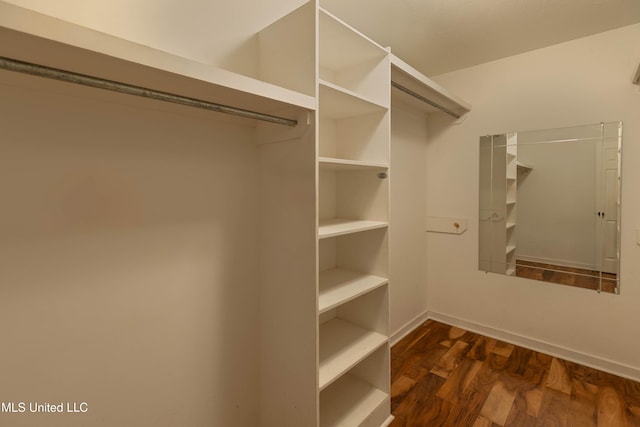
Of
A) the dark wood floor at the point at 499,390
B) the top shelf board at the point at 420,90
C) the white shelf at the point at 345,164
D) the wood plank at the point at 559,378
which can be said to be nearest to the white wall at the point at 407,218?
the top shelf board at the point at 420,90

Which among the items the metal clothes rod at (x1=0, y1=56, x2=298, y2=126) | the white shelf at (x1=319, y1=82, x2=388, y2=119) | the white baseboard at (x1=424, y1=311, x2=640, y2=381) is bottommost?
the white baseboard at (x1=424, y1=311, x2=640, y2=381)

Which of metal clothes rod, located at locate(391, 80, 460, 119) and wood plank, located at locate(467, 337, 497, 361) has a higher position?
metal clothes rod, located at locate(391, 80, 460, 119)

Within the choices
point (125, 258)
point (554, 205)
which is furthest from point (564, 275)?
point (125, 258)

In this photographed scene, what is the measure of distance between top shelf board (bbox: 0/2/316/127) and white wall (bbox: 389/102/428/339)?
5.34 feet

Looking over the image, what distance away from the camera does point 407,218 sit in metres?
2.63

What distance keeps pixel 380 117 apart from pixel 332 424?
5.52 feet

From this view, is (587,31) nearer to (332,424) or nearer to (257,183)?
(257,183)

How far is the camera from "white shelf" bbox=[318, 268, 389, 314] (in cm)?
134

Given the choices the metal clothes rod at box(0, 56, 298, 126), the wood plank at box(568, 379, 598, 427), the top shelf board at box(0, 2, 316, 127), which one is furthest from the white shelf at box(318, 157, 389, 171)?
the wood plank at box(568, 379, 598, 427)

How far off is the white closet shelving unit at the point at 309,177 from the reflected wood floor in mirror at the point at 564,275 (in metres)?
1.57

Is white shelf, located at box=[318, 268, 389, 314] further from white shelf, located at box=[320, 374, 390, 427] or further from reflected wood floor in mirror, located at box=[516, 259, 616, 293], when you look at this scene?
reflected wood floor in mirror, located at box=[516, 259, 616, 293]

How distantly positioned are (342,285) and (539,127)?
211cm

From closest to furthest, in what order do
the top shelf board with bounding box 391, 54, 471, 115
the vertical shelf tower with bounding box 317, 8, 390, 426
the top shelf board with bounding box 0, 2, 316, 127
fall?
the top shelf board with bounding box 0, 2, 316, 127
the vertical shelf tower with bounding box 317, 8, 390, 426
the top shelf board with bounding box 391, 54, 471, 115

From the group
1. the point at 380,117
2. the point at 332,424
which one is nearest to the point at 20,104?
the point at 380,117
